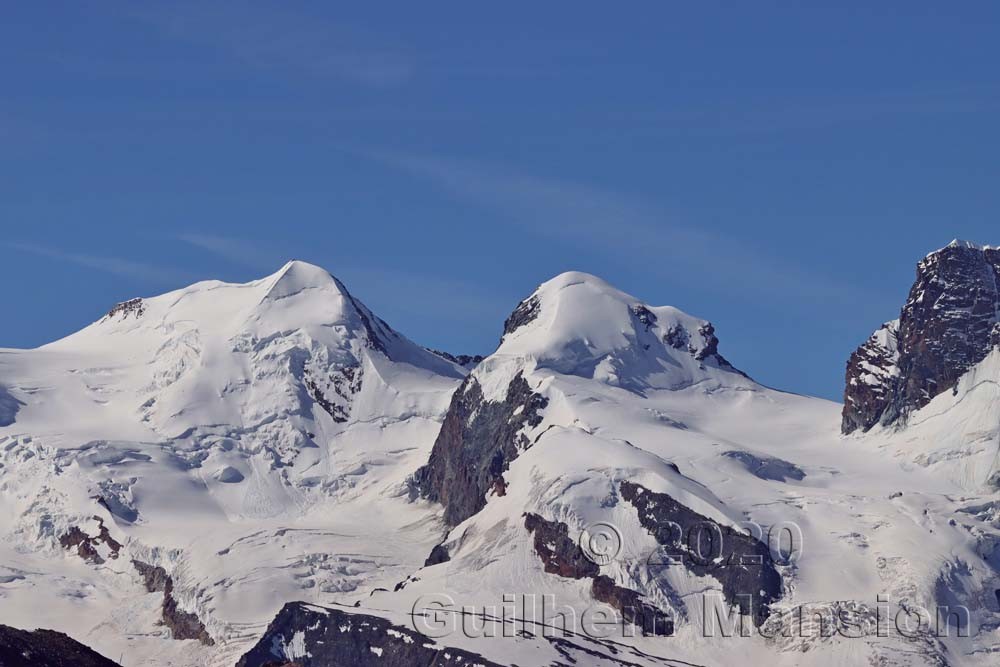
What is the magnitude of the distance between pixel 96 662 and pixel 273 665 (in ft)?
43.3

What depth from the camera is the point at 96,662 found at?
195875mm

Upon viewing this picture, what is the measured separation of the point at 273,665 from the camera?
196 m

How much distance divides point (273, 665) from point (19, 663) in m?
20.1

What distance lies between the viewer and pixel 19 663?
185875 mm

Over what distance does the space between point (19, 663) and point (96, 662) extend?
10.8m
